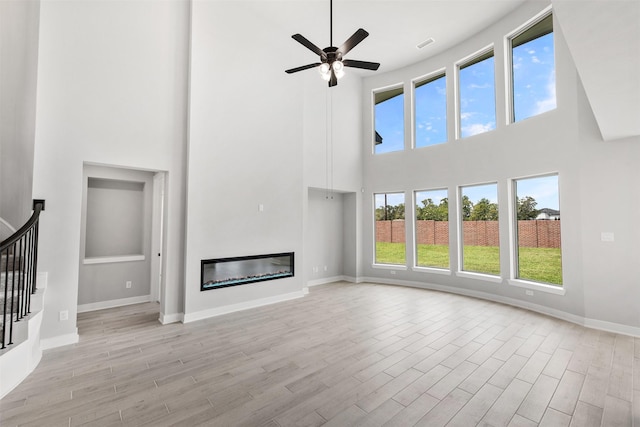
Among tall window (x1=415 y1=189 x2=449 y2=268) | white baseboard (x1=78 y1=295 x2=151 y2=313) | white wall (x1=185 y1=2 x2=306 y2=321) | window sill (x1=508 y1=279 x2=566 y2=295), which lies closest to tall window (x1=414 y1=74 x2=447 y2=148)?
tall window (x1=415 y1=189 x2=449 y2=268)

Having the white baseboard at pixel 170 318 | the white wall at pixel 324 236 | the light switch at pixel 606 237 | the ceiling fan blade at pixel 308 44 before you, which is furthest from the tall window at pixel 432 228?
the white baseboard at pixel 170 318

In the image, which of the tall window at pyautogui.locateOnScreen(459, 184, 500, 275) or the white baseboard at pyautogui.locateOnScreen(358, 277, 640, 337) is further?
the tall window at pyautogui.locateOnScreen(459, 184, 500, 275)

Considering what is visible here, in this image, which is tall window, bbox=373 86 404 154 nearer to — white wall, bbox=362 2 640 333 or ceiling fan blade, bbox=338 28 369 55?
white wall, bbox=362 2 640 333

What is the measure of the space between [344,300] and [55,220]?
14.8 ft

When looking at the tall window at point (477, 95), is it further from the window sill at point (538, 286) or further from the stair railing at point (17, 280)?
the stair railing at point (17, 280)

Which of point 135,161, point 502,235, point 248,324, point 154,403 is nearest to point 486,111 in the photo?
point 502,235

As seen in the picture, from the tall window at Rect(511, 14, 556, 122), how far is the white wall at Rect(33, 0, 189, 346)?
230 inches

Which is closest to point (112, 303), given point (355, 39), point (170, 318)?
point (170, 318)

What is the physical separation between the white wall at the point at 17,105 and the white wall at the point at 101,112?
9 cm

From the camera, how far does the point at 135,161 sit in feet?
13.4

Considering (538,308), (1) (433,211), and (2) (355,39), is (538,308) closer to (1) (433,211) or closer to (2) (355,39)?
(1) (433,211)

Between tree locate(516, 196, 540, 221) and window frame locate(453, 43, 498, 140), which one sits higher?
window frame locate(453, 43, 498, 140)

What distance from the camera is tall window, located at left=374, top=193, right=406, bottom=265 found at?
7008mm

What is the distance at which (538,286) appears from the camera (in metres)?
4.78
